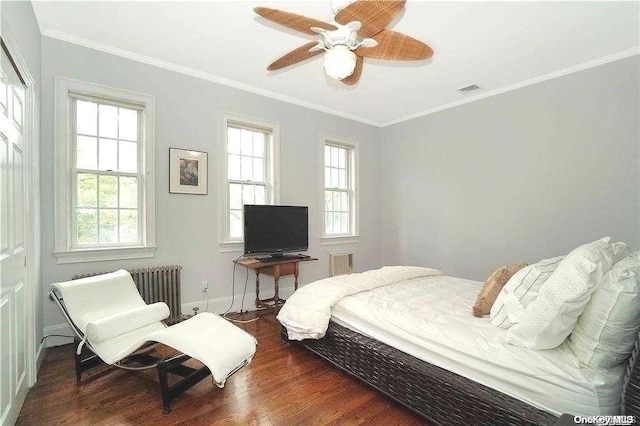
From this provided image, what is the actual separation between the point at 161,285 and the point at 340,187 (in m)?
3.01

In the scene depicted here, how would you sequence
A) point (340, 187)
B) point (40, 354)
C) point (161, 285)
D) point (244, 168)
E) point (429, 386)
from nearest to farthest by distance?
point (429, 386)
point (40, 354)
point (161, 285)
point (244, 168)
point (340, 187)

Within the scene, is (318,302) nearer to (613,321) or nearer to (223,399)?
(223,399)

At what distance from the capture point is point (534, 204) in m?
3.65

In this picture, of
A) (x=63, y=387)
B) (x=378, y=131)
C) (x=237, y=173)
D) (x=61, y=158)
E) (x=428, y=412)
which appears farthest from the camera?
(x=378, y=131)

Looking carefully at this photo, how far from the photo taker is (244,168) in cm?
404

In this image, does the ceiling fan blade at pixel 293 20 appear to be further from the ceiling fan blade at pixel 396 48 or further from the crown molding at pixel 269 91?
the crown molding at pixel 269 91

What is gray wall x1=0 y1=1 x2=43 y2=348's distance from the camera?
1.73 metres

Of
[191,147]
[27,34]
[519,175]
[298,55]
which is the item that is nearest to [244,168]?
[191,147]

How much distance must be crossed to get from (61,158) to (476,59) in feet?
13.8

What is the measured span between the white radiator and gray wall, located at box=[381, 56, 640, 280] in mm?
829

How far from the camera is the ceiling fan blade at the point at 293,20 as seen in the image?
5.54ft

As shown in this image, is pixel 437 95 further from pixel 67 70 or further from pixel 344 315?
pixel 67 70

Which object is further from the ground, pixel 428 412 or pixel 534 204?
pixel 534 204

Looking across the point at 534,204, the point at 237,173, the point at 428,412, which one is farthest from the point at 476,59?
the point at 428,412
